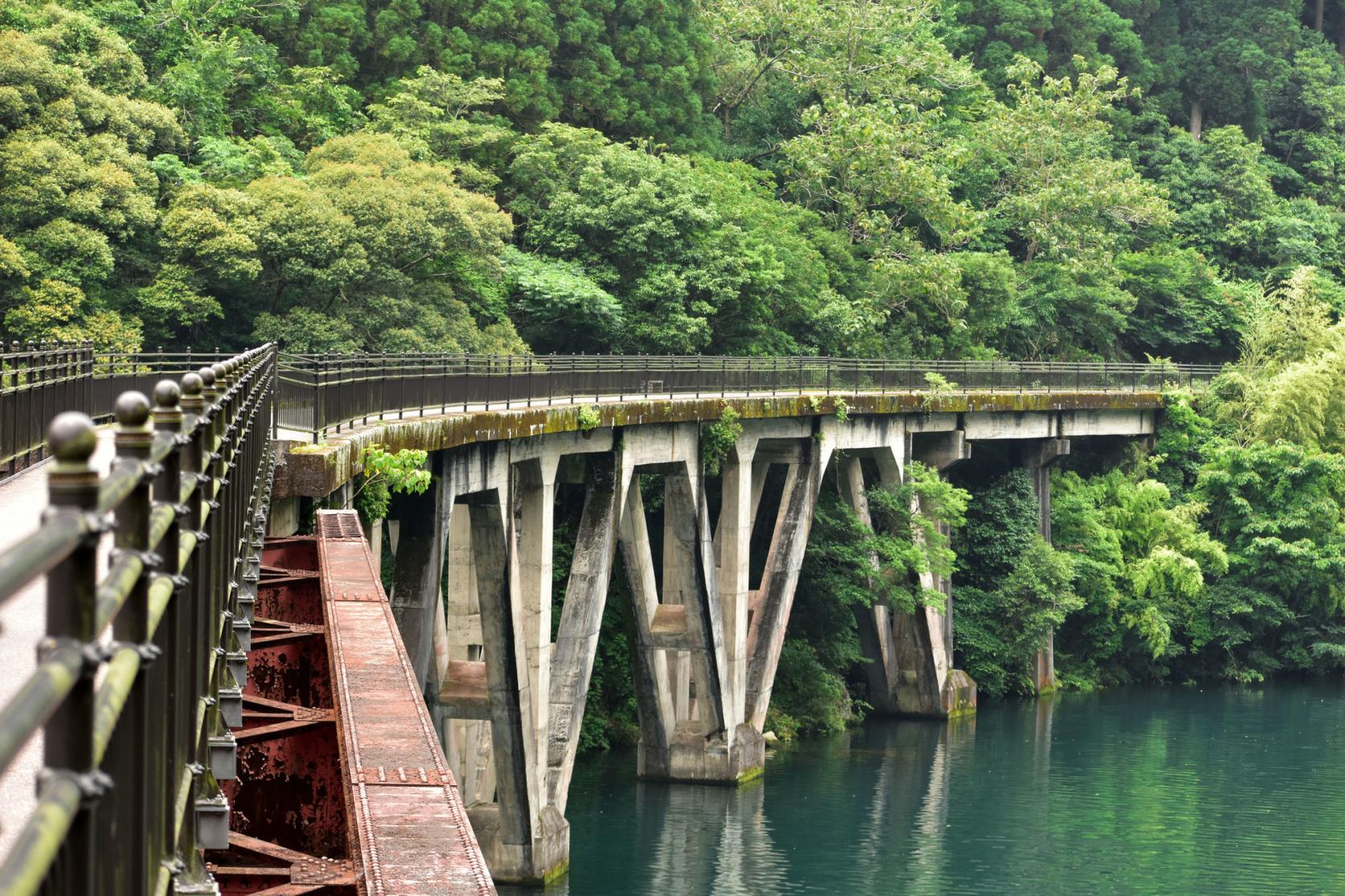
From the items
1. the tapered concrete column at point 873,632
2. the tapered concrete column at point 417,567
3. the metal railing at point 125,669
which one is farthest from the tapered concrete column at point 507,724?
the metal railing at point 125,669

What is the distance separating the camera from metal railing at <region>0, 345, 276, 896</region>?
1.77 metres

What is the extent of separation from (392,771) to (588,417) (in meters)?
22.7

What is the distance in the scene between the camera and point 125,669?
93.3 inches

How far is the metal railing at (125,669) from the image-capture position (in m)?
1.77

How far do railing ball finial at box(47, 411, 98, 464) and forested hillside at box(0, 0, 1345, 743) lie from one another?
29.4 metres

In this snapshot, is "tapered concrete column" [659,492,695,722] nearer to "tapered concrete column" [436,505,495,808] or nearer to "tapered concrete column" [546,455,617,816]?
"tapered concrete column" [546,455,617,816]

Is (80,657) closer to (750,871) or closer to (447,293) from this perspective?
(750,871)

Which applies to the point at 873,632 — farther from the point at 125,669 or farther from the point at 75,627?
the point at 75,627

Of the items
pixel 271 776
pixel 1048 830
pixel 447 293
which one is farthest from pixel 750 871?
pixel 271 776

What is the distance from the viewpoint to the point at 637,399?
101 ft

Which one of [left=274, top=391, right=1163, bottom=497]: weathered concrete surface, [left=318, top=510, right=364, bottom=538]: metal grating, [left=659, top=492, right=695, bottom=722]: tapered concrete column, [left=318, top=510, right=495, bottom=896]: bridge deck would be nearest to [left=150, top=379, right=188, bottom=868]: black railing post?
[left=318, top=510, right=495, bottom=896]: bridge deck

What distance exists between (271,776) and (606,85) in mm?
46530

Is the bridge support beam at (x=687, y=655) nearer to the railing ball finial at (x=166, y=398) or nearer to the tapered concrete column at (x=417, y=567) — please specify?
the tapered concrete column at (x=417, y=567)

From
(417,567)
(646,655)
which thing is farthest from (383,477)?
(646,655)
